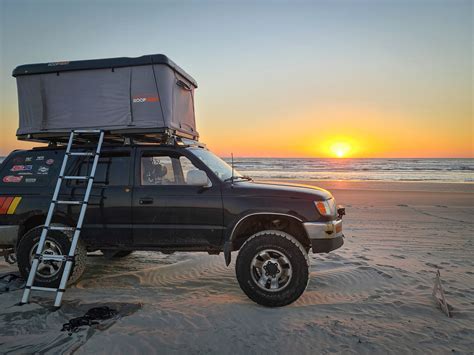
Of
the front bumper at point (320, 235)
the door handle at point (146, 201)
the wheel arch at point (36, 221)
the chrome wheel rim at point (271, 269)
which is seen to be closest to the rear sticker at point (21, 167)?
the wheel arch at point (36, 221)

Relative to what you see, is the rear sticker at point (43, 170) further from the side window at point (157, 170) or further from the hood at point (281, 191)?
the hood at point (281, 191)

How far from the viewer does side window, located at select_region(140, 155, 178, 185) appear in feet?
16.3

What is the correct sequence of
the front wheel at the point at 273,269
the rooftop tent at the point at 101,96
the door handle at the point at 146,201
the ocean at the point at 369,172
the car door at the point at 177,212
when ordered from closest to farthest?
the front wheel at the point at 273,269 → the car door at the point at 177,212 → the door handle at the point at 146,201 → the rooftop tent at the point at 101,96 → the ocean at the point at 369,172

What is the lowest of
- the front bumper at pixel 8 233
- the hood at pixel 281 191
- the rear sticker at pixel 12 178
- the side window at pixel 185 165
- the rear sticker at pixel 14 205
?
the front bumper at pixel 8 233

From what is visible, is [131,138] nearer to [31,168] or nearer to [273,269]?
[31,168]

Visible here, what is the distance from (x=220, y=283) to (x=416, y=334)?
2.54m

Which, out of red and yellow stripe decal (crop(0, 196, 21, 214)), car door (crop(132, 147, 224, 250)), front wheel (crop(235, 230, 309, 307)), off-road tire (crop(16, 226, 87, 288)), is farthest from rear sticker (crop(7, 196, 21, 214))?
front wheel (crop(235, 230, 309, 307))

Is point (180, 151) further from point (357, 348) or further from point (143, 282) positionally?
point (357, 348)

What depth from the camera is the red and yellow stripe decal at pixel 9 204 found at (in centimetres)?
503

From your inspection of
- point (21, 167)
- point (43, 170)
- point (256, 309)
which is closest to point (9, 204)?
point (21, 167)

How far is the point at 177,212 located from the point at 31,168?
7.32 ft

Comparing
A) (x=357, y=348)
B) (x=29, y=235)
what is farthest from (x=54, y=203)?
(x=357, y=348)

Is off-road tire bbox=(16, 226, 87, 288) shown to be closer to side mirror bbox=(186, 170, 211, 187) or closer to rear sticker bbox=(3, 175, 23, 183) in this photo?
rear sticker bbox=(3, 175, 23, 183)

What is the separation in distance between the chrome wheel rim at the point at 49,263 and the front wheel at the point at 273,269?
2412 millimetres
